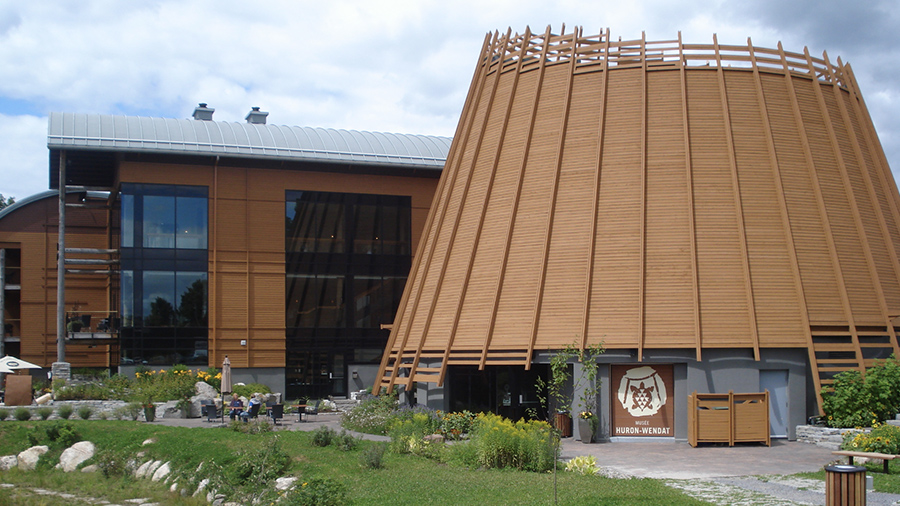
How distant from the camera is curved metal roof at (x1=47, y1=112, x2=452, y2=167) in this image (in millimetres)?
33875

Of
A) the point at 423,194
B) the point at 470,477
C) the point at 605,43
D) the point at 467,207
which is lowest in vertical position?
the point at 470,477

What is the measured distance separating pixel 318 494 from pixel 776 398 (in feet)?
46.7

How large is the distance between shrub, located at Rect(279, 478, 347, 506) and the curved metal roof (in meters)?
23.8

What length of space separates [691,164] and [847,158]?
5.41 metres

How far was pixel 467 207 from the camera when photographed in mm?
26703

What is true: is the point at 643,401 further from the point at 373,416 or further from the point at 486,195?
the point at 486,195

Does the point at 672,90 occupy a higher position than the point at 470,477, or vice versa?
the point at 672,90

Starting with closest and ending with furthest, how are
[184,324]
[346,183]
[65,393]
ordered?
[65,393] → [184,324] → [346,183]

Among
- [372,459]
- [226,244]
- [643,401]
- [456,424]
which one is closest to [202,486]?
[372,459]

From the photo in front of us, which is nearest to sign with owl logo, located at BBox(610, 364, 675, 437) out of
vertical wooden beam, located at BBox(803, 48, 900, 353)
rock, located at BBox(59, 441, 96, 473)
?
vertical wooden beam, located at BBox(803, 48, 900, 353)

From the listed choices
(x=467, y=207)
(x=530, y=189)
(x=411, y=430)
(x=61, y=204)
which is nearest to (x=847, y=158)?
(x=530, y=189)

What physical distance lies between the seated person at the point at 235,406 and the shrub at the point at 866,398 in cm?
1668

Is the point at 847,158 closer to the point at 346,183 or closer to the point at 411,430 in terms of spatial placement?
the point at 411,430

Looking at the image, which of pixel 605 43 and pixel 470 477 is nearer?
pixel 470 477
